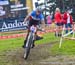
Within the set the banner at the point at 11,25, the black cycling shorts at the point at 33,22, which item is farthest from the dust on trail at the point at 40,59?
the banner at the point at 11,25

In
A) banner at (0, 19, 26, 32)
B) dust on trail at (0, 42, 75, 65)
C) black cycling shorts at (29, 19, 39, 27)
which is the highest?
black cycling shorts at (29, 19, 39, 27)

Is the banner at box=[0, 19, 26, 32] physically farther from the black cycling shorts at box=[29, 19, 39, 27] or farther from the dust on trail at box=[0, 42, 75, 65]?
the black cycling shorts at box=[29, 19, 39, 27]

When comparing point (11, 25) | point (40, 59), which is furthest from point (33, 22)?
point (11, 25)

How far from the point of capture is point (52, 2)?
4016 centimetres

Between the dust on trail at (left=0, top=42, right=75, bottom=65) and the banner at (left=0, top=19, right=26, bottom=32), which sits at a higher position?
the dust on trail at (left=0, top=42, right=75, bottom=65)

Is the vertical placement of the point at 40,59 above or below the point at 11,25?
above

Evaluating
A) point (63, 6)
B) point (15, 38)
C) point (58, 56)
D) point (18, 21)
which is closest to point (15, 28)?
point (18, 21)

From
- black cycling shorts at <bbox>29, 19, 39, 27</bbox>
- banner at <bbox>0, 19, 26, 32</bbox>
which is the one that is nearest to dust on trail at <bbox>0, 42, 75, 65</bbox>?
black cycling shorts at <bbox>29, 19, 39, 27</bbox>

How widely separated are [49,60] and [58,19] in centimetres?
1197

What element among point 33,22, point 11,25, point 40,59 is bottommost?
point 11,25

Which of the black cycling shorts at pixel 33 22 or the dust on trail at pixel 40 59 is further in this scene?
the black cycling shorts at pixel 33 22

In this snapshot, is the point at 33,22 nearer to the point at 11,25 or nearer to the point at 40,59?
the point at 40,59

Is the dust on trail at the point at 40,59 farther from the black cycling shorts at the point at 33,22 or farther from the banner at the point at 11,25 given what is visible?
the banner at the point at 11,25

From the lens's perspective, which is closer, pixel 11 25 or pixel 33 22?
pixel 33 22
